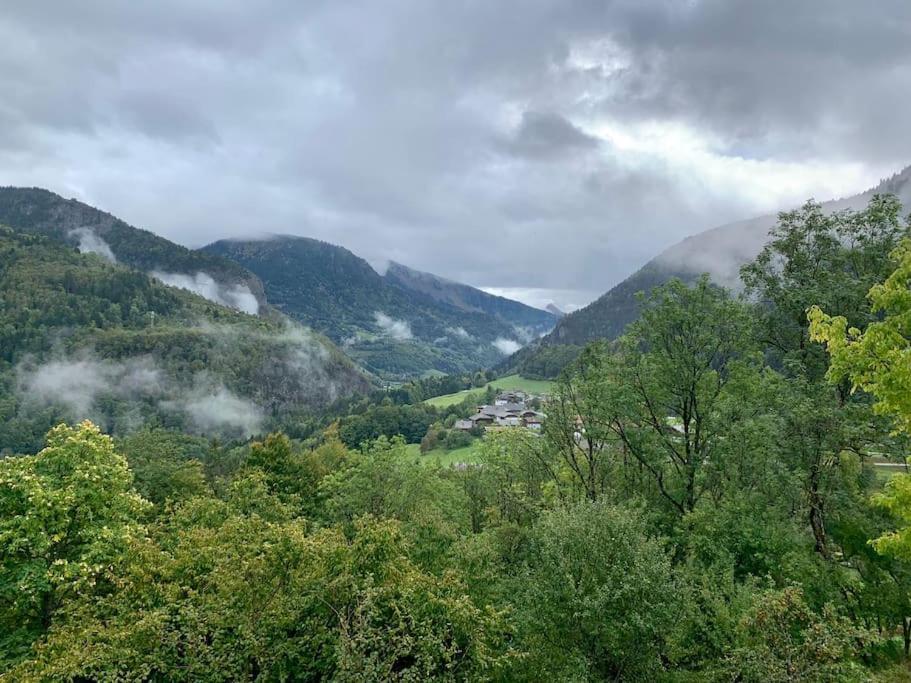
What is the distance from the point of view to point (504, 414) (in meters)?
162

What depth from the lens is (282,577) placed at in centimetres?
1574

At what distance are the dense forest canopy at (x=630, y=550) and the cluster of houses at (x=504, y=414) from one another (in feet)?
352

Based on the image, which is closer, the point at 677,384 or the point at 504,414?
the point at 677,384

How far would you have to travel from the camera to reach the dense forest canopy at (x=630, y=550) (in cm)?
1323

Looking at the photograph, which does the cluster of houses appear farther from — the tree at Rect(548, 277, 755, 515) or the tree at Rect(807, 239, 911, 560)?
the tree at Rect(807, 239, 911, 560)

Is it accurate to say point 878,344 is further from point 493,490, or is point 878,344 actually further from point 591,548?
point 493,490

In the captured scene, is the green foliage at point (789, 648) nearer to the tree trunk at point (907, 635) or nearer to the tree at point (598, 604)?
the tree at point (598, 604)

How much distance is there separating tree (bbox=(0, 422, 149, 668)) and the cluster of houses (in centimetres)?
11355

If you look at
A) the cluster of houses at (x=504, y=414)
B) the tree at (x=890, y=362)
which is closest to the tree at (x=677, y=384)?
the tree at (x=890, y=362)

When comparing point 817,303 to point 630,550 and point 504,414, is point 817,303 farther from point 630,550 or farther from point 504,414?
point 504,414

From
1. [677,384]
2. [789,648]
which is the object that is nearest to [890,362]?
[789,648]

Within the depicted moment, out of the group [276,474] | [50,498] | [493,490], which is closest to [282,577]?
Result: [50,498]

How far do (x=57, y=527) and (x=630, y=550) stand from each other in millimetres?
22000

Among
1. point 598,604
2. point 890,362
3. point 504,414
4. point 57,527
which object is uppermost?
point 890,362
